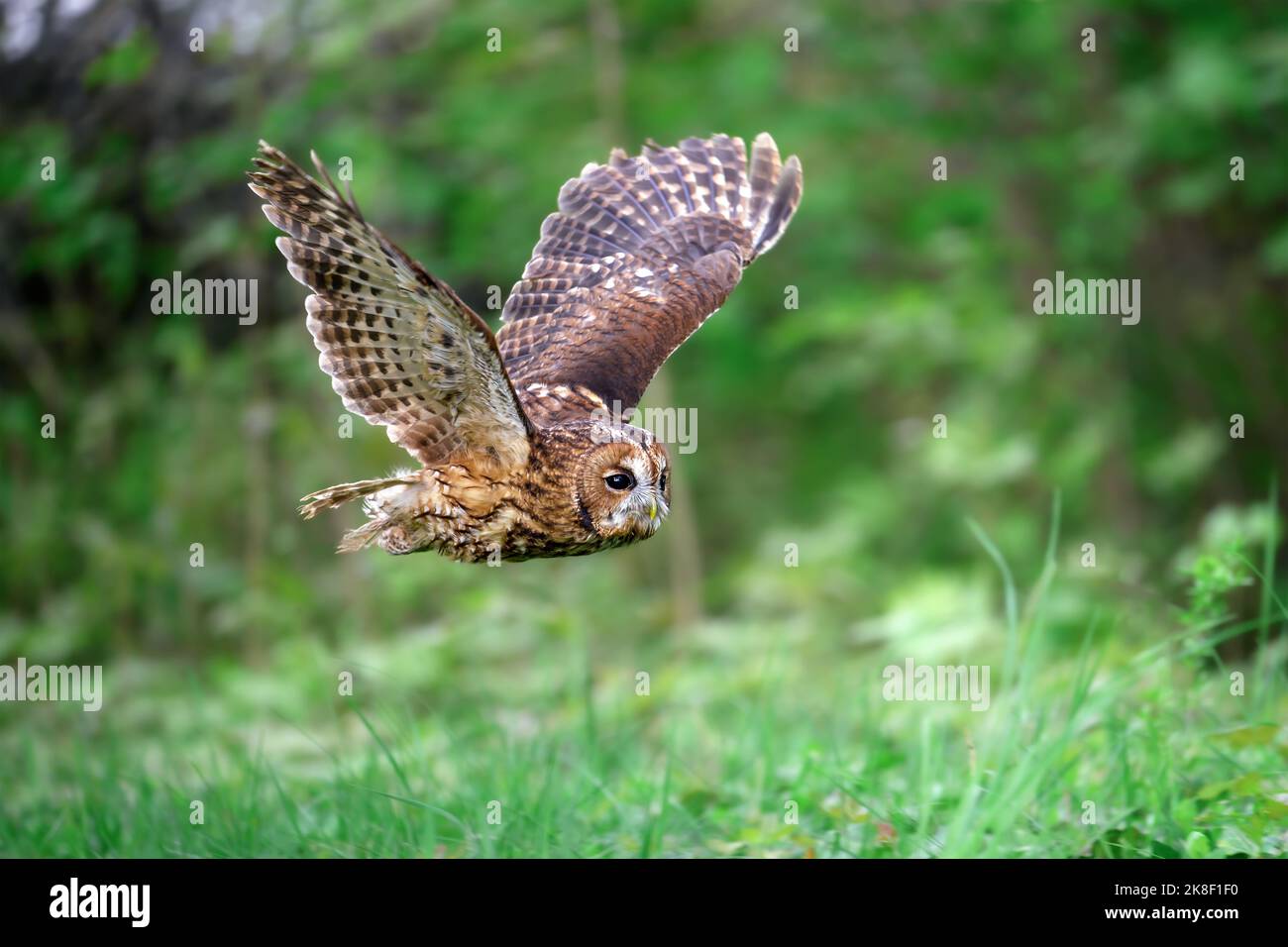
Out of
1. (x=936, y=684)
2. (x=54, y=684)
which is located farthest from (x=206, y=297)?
(x=936, y=684)

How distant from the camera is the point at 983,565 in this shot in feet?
29.8

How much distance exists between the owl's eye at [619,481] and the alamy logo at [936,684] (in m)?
2.38

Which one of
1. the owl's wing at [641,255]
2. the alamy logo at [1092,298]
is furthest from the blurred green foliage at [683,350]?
the owl's wing at [641,255]

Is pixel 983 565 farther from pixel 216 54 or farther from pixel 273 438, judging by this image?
pixel 216 54

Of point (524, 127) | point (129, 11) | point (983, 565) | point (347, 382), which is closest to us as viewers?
point (347, 382)

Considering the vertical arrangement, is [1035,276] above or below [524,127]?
below

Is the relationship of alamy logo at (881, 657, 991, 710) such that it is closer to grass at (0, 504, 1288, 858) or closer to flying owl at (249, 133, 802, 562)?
grass at (0, 504, 1288, 858)

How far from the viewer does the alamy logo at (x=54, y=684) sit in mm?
8141

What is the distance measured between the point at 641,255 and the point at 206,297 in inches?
186

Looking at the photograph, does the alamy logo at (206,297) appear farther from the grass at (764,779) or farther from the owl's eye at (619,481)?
the owl's eye at (619,481)
